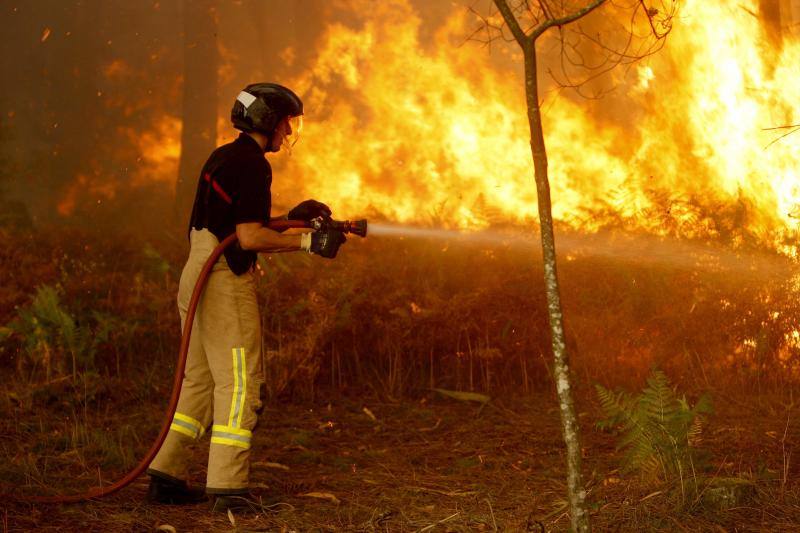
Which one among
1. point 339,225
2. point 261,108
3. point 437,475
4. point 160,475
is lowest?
point 437,475

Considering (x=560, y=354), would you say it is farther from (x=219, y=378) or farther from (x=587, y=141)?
(x=587, y=141)

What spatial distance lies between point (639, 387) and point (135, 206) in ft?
33.4

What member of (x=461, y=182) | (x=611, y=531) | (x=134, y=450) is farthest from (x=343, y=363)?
(x=611, y=531)

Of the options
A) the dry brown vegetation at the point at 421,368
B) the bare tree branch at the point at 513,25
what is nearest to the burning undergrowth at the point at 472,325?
the dry brown vegetation at the point at 421,368

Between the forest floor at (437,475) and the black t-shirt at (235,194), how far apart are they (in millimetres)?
1476

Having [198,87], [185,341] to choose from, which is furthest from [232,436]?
[198,87]

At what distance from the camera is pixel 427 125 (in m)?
11.4

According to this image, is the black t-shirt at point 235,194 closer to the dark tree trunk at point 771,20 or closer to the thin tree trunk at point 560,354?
Result: the thin tree trunk at point 560,354

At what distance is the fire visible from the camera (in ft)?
31.7

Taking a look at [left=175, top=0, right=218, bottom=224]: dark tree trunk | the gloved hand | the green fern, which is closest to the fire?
[left=175, top=0, right=218, bottom=224]: dark tree trunk

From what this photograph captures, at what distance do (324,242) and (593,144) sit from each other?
622 centimetres

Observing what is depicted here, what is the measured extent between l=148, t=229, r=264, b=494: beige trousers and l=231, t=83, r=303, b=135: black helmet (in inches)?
26.3

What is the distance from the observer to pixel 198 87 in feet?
44.0

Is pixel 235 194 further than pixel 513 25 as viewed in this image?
Yes
